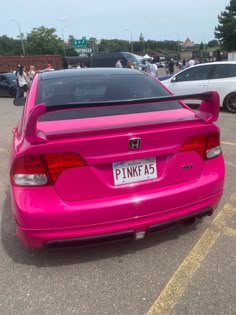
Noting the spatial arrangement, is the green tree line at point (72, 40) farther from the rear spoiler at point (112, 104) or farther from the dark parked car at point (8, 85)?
the rear spoiler at point (112, 104)

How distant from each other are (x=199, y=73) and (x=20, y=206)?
8.98 meters

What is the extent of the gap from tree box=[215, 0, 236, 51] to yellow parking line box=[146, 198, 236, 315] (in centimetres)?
5529

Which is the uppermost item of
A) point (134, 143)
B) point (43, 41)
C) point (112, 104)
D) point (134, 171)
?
point (43, 41)

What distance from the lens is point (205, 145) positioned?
2.84 m

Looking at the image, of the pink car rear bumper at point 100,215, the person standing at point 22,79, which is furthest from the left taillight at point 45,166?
the person standing at point 22,79

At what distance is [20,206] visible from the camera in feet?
8.30

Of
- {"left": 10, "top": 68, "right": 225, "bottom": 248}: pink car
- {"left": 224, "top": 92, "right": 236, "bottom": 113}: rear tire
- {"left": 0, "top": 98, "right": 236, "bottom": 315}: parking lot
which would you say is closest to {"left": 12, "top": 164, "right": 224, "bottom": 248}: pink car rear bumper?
{"left": 10, "top": 68, "right": 225, "bottom": 248}: pink car

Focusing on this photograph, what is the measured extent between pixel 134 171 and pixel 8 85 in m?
16.6

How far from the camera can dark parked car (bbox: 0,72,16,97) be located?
17.7 metres

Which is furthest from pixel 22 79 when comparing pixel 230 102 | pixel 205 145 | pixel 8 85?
pixel 205 145

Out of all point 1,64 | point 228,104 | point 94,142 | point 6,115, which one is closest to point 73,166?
point 94,142

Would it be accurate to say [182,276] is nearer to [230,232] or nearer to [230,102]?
[230,232]

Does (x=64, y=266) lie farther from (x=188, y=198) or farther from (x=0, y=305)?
(x=188, y=198)

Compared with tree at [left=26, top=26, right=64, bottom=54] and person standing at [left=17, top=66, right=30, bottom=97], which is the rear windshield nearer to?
person standing at [left=17, top=66, right=30, bottom=97]
